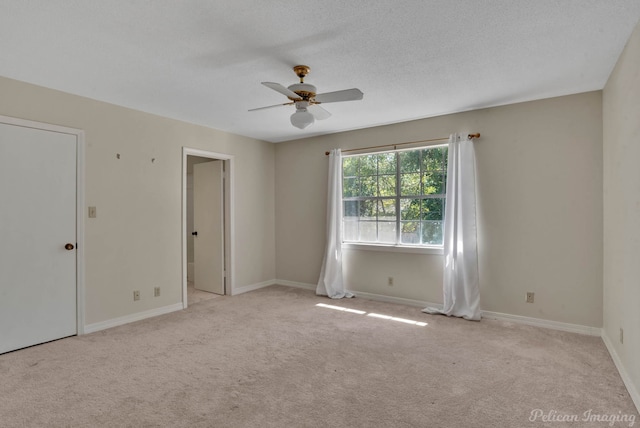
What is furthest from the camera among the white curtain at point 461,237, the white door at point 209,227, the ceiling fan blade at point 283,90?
the white door at point 209,227

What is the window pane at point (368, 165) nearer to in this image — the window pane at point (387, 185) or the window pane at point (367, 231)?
the window pane at point (387, 185)

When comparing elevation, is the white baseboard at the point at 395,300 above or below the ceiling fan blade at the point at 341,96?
below

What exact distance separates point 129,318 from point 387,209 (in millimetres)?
3477

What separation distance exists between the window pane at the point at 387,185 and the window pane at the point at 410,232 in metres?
0.47

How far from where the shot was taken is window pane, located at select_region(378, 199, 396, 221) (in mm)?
4746

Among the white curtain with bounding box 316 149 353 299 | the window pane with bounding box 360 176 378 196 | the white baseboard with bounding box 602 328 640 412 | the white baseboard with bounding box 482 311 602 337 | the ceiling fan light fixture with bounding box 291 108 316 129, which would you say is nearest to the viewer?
the white baseboard with bounding box 602 328 640 412

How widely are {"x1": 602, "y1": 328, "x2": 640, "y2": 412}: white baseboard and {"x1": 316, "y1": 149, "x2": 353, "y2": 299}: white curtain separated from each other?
2.88 metres

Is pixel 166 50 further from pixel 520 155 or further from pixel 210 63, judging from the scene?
pixel 520 155

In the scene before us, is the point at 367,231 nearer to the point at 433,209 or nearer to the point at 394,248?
the point at 394,248

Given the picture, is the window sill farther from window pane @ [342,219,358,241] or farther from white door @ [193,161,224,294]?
white door @ [193,161,224,294]

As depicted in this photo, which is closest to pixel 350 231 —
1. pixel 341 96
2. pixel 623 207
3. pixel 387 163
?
pixel 387 163

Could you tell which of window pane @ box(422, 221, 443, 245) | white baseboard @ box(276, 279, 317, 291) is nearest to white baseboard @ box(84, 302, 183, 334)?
white baseboard @ box(276, 279, 317, 291)

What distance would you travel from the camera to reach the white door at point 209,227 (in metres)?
5.23

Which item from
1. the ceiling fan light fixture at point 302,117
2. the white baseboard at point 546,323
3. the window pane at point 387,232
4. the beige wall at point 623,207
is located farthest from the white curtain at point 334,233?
the beige wall at point 623,207
